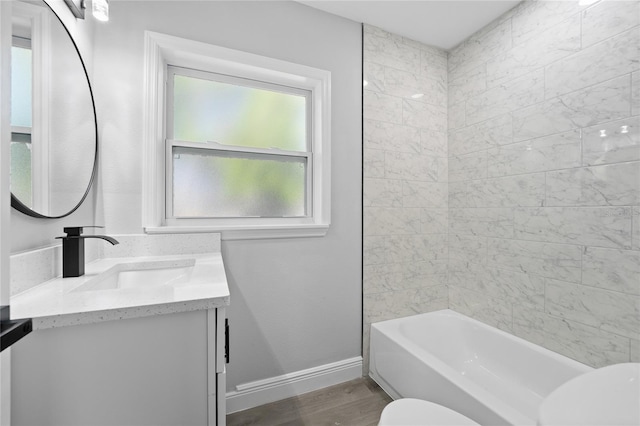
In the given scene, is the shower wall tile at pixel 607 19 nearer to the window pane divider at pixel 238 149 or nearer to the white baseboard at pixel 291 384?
the window pane divider at pixel 238 149

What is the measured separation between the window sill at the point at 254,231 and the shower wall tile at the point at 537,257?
1244mm

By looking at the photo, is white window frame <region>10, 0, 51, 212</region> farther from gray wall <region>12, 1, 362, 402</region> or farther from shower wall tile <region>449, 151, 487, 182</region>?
shower wall tile <region>449, 151, 487, 182</region>

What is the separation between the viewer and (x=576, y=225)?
1554 mm

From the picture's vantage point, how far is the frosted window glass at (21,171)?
887 mm

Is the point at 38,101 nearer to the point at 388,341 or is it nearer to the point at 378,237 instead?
the point at 378,237

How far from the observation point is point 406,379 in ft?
5.43

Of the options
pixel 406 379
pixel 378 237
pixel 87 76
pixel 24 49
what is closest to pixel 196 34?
pixel 87 76

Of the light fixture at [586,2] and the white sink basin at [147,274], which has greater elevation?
the light fixture at [586,2]

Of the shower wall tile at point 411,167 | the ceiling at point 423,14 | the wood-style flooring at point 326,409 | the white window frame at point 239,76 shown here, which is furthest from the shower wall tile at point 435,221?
the ceiling at point 423,14

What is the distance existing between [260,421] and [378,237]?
1.37 metres

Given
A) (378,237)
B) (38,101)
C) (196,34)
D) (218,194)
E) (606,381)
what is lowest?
(606,381)

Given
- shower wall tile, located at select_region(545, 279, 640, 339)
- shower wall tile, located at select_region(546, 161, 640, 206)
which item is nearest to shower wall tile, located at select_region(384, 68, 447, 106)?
shower wall tile, located at select_region(546, 161, 640, 206)

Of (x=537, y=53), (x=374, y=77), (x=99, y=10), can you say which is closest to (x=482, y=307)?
(x=537, y=53)

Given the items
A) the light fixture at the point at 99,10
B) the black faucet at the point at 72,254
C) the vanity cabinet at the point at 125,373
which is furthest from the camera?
the light fixture at the point at 99,10
